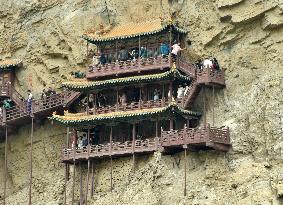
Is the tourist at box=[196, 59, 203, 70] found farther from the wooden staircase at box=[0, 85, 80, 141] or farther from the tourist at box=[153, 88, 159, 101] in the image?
the wooden staircase at box=[0, 85, 80, 141]

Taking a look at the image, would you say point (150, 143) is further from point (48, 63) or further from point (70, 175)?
point (48, 63)

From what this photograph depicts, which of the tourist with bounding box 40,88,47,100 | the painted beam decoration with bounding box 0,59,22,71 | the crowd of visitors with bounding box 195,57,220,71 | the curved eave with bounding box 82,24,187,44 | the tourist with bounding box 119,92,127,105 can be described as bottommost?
the tourist with bounding box 119,92,127,105

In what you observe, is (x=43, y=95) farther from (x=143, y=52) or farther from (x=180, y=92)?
(x=180, y=92)

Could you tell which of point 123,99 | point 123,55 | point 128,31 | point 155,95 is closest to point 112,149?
point 123,99

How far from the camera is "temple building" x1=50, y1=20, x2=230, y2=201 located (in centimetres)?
5884

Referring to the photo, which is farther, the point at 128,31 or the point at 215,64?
the point at 128,31

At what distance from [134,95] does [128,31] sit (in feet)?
14.6

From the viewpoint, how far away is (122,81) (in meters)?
61.2

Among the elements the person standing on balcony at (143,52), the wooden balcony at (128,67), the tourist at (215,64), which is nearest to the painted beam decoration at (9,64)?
the wooden balcony at (128,67)

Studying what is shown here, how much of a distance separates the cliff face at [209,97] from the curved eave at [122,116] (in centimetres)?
234

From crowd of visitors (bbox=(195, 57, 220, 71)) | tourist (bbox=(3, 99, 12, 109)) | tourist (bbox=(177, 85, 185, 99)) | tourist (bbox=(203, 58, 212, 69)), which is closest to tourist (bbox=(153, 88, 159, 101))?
tourist (bbox=(177, 85, 185, 99))

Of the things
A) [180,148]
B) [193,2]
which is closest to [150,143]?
[180,148]

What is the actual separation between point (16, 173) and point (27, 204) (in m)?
3.94

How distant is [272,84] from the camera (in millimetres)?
55469
